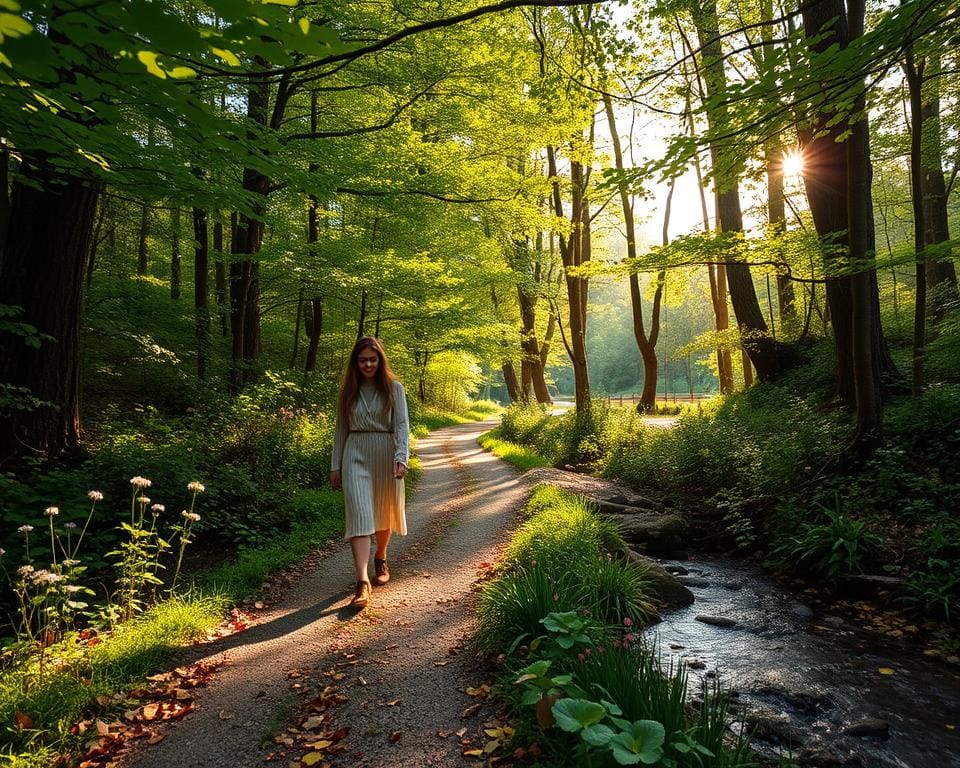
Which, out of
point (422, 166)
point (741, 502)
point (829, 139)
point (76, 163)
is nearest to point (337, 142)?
point (422, 166)

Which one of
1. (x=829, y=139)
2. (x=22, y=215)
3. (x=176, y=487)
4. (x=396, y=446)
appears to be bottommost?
(x=176, y=487)

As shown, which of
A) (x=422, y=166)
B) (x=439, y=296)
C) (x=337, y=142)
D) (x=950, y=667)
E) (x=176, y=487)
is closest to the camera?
(x=950, y=667)

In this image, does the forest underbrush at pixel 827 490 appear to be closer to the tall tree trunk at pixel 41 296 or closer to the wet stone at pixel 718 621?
the wet stone at pixel 718 621

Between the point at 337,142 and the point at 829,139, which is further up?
the point at 337,142

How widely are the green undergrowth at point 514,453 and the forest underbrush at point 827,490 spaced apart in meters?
1.60

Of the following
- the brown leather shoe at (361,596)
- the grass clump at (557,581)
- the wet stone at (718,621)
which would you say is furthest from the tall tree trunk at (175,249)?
the wet stone at (718,621)

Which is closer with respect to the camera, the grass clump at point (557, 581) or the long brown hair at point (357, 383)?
the grass clump at point (557, 581)

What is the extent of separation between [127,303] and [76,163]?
9081 mm

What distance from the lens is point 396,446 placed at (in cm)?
447

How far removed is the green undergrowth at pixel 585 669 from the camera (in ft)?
6.05

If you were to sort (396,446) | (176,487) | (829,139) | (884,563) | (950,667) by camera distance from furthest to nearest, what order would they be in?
(829,139) < (176,487) < (884,563) < (396,446) < (950,667)

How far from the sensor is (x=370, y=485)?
4422 mm

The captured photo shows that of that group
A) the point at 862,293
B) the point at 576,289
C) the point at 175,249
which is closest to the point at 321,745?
the point at 862,293

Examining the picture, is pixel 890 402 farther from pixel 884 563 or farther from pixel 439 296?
pixel 439 296
